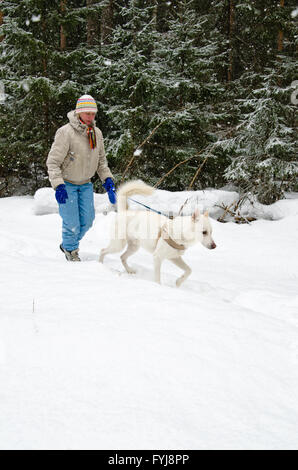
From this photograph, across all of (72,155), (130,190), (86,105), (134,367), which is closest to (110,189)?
(130,190)

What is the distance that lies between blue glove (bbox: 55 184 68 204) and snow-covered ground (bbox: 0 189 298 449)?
112 cm

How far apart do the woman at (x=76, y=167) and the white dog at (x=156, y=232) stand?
472 millimetres

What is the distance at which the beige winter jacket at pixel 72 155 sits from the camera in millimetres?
4215

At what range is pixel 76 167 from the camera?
4.41m

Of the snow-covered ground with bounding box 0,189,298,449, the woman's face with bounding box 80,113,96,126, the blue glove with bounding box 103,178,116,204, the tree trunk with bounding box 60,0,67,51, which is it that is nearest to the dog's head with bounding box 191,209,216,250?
the snow-covered ground with bounding box 0,189,298,449

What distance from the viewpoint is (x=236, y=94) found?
11.9 m

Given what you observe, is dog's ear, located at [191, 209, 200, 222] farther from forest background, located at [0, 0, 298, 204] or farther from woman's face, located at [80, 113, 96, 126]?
forest background, located at [0, 0, 298, 204]

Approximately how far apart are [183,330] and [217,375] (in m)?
0.45

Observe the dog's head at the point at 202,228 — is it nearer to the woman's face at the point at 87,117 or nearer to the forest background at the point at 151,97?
the woman's face at the point at 87,117

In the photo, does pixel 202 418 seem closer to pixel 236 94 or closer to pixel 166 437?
pixel 166 437

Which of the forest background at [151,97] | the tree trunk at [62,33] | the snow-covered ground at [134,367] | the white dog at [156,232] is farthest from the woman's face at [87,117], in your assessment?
the tree trunk at [62,33]

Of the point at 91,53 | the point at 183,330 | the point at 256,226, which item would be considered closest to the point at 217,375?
the point at 183,330

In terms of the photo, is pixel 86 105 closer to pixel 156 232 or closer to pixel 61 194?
pixel 61 194

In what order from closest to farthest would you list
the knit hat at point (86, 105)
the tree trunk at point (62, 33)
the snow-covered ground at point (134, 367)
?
the snow-covered ground at point (134, 367), the knit hat at point (86, 105), the tree trunk at point (62, 33)
